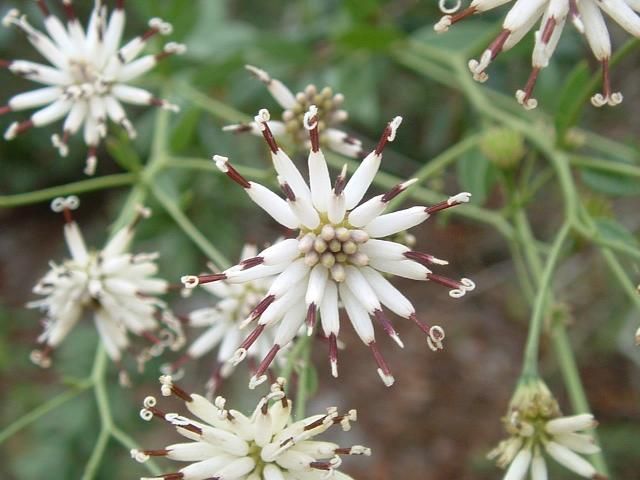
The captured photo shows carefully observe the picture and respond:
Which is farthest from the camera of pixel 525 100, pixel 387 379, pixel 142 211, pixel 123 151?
pixel 123 151

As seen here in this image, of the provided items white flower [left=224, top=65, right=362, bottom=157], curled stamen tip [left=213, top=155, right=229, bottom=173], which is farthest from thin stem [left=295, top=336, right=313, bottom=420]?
white flower [left=224, top=65, right=362, bottom=157]

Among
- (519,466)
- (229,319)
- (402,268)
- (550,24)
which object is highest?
(550,24)

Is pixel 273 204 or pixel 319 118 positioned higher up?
pixel 319 118

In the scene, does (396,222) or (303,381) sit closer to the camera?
(396,222)

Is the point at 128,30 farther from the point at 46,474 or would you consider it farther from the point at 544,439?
the point at 544,439

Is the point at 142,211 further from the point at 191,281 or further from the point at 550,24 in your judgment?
the point at 550,24

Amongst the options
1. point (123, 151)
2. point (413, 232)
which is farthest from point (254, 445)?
point (413, 232)

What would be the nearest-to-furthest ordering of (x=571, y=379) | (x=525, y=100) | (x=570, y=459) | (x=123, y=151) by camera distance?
(x=525, y=100)
(x=570, y=459)
(x=571, y=379)
(x=123, y=151)
